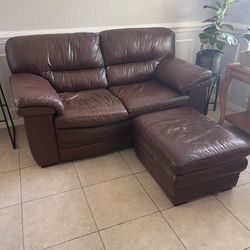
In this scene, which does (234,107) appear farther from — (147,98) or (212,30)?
(147,98)

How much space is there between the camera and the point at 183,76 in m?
2.28

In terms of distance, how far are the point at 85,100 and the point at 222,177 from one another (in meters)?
1.24

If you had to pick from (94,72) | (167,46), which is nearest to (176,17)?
(167,46)

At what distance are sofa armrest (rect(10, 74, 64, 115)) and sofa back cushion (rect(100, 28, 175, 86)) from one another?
758 millimetres

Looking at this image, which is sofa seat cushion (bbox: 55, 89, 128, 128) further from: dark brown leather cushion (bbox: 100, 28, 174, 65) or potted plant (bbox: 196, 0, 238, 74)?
potted plant (bbox: 196, 0, 238, 74)

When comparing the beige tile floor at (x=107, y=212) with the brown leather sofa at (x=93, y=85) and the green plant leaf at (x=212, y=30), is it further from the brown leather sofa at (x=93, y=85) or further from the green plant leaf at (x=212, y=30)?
the green plant leaf at (x=212, y=30)

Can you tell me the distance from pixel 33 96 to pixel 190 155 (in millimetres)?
1147

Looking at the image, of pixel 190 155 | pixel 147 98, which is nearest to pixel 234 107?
pixel 147 98

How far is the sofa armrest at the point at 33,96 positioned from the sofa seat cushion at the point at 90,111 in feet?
0.32

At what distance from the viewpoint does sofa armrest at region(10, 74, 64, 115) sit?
1.73m

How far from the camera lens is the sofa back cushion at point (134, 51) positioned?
2469 mm

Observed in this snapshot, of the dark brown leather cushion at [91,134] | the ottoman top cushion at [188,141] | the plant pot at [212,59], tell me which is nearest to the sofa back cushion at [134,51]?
the plant pot at [212,59]

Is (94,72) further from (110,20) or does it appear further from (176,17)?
(176,17)

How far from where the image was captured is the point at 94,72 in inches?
95.9
